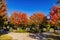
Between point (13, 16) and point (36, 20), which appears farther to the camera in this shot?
point (13, 16)

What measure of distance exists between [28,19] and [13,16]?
19.6 feet

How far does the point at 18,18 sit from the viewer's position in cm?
4912

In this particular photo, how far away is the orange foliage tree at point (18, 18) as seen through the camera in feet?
159

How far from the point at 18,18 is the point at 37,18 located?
7420mm

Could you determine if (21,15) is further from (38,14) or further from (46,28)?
(46,28)

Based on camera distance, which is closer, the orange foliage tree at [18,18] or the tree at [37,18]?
the tree at [37,18]

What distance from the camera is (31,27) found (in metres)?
50.8

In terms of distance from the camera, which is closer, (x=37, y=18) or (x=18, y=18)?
(x=37, y=18)

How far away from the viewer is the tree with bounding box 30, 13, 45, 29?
46.2m

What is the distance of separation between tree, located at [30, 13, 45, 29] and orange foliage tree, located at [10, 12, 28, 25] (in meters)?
3.07

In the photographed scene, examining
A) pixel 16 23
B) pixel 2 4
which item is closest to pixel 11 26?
pixel 16 23

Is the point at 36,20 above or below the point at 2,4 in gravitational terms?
below

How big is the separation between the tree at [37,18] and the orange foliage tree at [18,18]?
121 inches

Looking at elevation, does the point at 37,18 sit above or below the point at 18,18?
below
